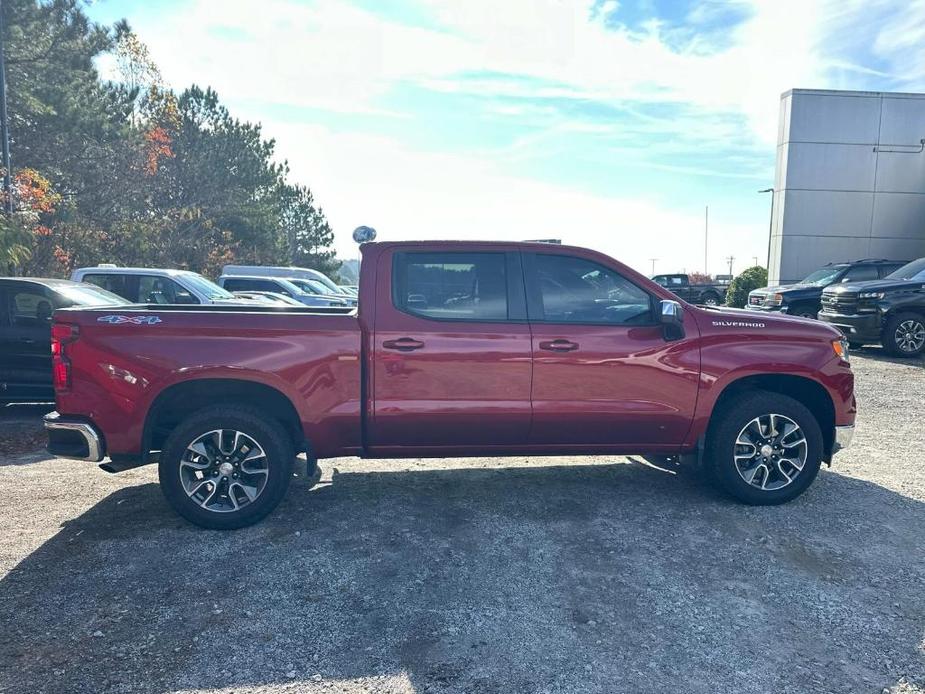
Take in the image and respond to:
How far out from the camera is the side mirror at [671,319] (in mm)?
4105

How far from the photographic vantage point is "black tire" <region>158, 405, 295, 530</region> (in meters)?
3.95

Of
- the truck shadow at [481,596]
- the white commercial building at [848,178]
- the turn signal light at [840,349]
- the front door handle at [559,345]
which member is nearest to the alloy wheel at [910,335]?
the truck shadow at [481,596]

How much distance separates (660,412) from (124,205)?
94.2 ft

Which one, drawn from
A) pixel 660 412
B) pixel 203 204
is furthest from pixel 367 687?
pixel 203 204

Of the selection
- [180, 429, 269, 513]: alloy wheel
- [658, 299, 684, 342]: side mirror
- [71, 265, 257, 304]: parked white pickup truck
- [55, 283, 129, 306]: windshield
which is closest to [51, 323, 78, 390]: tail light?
[180, 429, 269, 513]: alloy wheel

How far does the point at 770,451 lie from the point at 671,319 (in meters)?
1.30

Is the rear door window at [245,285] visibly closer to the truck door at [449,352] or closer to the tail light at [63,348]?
the tail light at [63,348]

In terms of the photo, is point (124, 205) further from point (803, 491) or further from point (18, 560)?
point (803, 491)

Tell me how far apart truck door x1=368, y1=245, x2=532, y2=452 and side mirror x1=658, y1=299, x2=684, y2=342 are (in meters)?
0.95

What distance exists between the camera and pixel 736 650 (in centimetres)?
280

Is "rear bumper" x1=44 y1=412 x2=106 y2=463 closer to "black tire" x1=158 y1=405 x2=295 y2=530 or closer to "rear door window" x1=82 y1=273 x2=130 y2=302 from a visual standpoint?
"black tire" x1=158 y1=405 x2=295 y2=530

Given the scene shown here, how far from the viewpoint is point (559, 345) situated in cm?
418

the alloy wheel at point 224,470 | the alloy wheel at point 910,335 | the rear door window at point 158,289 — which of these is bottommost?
the alloy wheel at point 224,470

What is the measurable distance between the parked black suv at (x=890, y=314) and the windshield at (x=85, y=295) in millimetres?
12498
